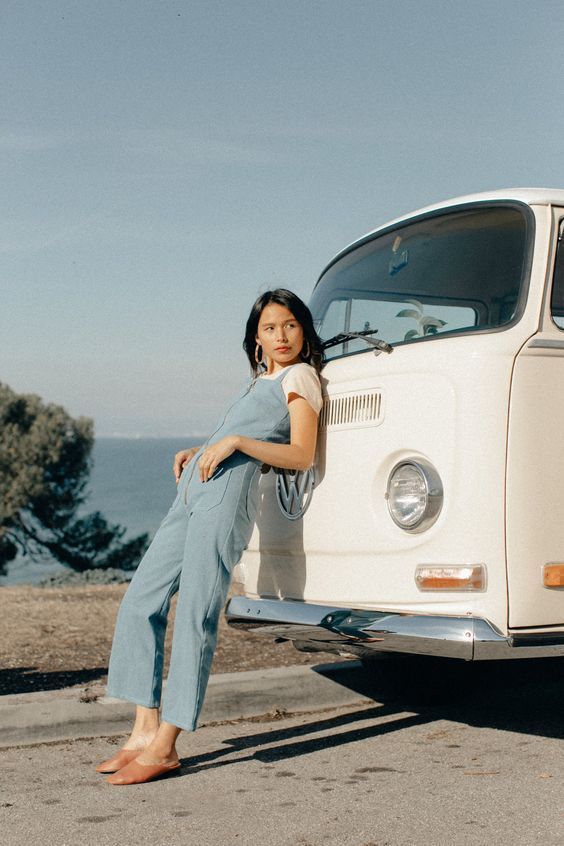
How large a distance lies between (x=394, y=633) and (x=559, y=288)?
1444 millimetres

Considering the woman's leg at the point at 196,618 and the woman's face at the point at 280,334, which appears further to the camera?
the woman's face at the point at 280,334

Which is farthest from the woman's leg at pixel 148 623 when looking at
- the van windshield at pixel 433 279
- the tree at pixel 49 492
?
the tree at pixel 49 492

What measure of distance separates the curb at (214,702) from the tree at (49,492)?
86.4 ft

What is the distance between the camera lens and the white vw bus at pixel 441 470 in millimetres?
3510

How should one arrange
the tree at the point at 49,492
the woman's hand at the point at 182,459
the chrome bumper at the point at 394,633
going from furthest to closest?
the tree at the point at 49,492 < the woman's hand at the point at 182,459 < the chrome bumper at the point at 394,633

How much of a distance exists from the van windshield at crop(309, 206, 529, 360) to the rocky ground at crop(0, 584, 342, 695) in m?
2.07

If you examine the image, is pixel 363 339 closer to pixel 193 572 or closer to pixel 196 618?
pixel 193 572

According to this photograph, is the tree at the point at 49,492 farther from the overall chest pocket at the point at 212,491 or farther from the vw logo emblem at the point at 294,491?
the overall chest pocket at the point at 212,491

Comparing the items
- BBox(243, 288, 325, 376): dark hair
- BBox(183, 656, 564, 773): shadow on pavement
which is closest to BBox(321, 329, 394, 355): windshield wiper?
BBox(243, 288, 325, 376): dark hair

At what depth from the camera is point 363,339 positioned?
4273 millimetres

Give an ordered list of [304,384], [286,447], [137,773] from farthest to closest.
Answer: [304,384], [286,447], [137,773]

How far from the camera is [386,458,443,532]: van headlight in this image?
363 centimetres

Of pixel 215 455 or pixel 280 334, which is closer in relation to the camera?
pixel 215 455

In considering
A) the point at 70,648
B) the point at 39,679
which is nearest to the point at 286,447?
the point at 39,679
